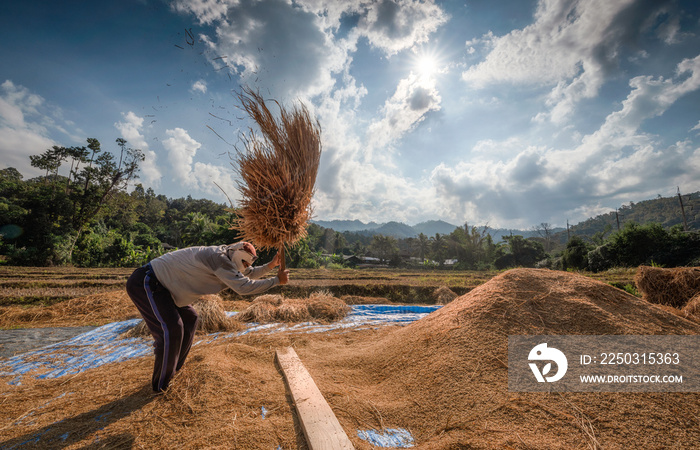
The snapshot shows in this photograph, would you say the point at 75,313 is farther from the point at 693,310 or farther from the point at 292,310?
the point at 693,310

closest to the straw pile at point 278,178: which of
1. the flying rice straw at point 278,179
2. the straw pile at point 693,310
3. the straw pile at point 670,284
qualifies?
the flying rice straw at point 278,179

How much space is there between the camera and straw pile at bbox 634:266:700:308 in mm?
5359

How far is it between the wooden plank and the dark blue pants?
38.9 inches

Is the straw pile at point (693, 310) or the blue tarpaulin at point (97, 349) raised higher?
the straw pile at point (693, 310)

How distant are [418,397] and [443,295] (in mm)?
8045

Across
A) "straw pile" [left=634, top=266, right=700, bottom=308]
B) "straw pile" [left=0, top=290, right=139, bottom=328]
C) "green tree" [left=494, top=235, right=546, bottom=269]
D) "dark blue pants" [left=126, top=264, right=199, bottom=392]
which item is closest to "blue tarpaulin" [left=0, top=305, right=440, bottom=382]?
"straw pile" [left=0, top=290, right=139, bottom=328]

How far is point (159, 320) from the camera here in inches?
91.3

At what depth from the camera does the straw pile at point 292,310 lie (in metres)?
5.35

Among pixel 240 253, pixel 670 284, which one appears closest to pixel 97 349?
pixel 240 253

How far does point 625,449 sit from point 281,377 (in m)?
2.46

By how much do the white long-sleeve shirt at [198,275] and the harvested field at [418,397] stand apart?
2.36 ft

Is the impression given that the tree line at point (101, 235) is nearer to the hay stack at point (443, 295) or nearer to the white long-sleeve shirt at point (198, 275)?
the hay stack at point (443, 295)

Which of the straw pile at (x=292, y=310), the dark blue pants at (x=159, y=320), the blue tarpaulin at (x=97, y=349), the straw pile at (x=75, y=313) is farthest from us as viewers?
the straw pile at (x=75, y=313)

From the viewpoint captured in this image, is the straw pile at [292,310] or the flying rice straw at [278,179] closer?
the flying rice straw at [278,179]
